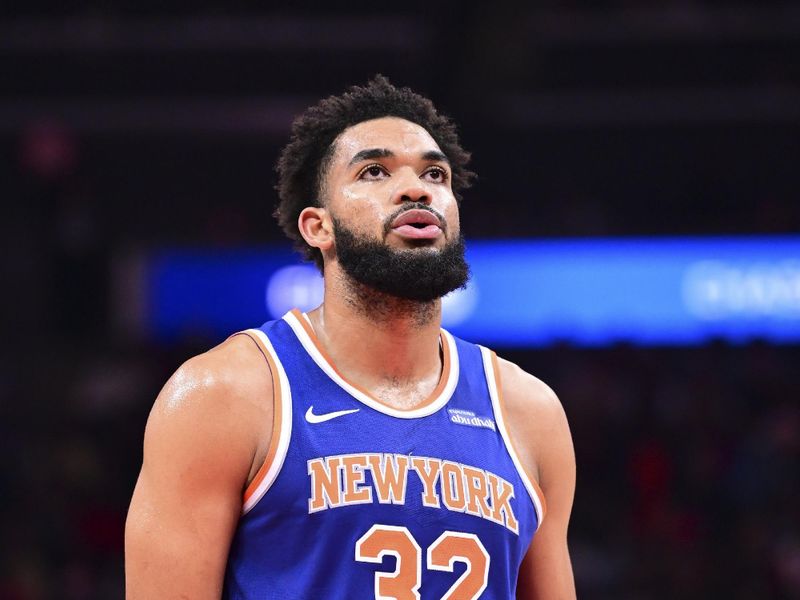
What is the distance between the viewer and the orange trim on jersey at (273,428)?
2.55 metres

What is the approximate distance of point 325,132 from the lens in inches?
123

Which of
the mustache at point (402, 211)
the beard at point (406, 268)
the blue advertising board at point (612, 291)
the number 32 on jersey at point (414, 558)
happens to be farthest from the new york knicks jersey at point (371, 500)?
the blue advertising board at point (612, 291)

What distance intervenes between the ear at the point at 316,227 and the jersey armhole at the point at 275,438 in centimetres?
35

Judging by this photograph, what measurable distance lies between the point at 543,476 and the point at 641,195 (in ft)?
26.7

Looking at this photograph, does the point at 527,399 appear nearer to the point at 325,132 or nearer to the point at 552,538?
the point at 552,538

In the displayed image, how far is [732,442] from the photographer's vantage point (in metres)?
9.20

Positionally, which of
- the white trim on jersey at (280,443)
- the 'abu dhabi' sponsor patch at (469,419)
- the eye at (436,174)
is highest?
the eye at (436,174)

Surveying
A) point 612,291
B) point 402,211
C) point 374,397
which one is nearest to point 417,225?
point 402,211

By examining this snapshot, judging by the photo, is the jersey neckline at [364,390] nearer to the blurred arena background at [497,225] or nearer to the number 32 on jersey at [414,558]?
the number 32 on jersey at [414,558]

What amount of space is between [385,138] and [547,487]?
3.09ft

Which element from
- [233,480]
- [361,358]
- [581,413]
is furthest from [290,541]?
[581,413]

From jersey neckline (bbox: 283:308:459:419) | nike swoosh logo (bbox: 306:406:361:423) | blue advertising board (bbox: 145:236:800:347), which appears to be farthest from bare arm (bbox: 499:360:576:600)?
blue advertising board (bbox: 145:236:800:347)

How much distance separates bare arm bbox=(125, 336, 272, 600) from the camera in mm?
2516

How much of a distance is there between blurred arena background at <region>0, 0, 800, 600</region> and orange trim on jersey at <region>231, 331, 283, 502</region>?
6.14 meters
